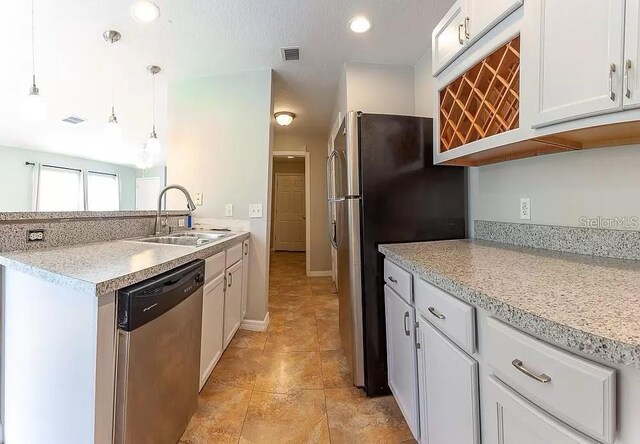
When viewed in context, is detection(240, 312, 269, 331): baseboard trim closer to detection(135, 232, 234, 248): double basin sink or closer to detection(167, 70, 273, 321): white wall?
detection(167, 70, 273, 321): white wall

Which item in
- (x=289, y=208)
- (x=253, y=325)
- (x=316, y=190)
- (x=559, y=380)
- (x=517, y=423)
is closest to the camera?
(x=559, y=380)

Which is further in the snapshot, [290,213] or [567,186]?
[290,213]

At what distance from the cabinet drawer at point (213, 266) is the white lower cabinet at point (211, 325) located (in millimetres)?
31

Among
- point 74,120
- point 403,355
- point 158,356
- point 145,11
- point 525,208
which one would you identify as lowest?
point 403,355

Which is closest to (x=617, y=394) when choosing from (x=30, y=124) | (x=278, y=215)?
(x=30, y=124)

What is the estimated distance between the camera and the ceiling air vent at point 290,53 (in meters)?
2.27

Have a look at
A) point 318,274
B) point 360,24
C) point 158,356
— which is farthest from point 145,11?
point 318,274

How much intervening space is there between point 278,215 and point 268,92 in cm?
493

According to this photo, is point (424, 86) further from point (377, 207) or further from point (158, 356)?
point (158, 356)

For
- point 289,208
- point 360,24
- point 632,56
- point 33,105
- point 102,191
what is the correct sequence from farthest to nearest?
point 289,208 < point 102,191 < point 360,24 < point 33,105 < point 632,56

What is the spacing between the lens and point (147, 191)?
791 centimetres

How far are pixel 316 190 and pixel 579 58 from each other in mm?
3922

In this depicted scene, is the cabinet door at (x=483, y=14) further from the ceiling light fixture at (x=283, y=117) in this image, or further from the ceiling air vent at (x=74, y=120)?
the ceiling air vent at (x=74, y=120)

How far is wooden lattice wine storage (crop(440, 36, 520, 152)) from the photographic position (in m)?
1.15
